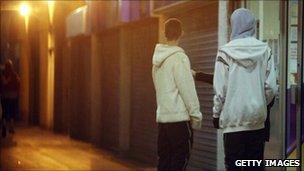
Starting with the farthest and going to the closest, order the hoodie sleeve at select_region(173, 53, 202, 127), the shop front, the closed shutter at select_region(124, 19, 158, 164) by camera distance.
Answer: the closed shutter at select_region(124, 19, 158, 164) < the shop front < the hoodie sleeve at select_region(173, 53, 202, 127)

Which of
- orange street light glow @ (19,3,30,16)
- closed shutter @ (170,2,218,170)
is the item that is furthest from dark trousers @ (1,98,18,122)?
closed shutter @ (170,2,218,170)

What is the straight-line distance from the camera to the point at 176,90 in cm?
622

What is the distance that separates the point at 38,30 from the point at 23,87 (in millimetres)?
3397

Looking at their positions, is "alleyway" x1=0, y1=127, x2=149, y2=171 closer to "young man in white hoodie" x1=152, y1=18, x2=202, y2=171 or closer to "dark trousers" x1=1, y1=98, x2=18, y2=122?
"dark trousers" x1=1, y1=98, x2=18, y2=122

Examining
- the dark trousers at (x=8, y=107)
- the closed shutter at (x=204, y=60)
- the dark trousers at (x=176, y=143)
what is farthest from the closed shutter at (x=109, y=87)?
the dark trousers at (x=176, y=143)

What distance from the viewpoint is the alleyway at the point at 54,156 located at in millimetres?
10852

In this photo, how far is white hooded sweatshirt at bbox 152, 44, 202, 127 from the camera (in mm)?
6164

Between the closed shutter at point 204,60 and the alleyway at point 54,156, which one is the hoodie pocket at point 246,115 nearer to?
the closed shutter at point 204,60

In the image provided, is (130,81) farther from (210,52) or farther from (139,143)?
(210,52)

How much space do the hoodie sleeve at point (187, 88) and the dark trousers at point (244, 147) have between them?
102 centimetres

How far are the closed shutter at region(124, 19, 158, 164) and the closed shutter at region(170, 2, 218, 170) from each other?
155cm

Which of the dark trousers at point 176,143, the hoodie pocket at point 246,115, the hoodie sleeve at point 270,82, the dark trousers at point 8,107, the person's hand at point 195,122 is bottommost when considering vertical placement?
the dark trousers at point 8,107

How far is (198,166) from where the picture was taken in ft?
32.7

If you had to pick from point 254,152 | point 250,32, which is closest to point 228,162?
point 254,152
